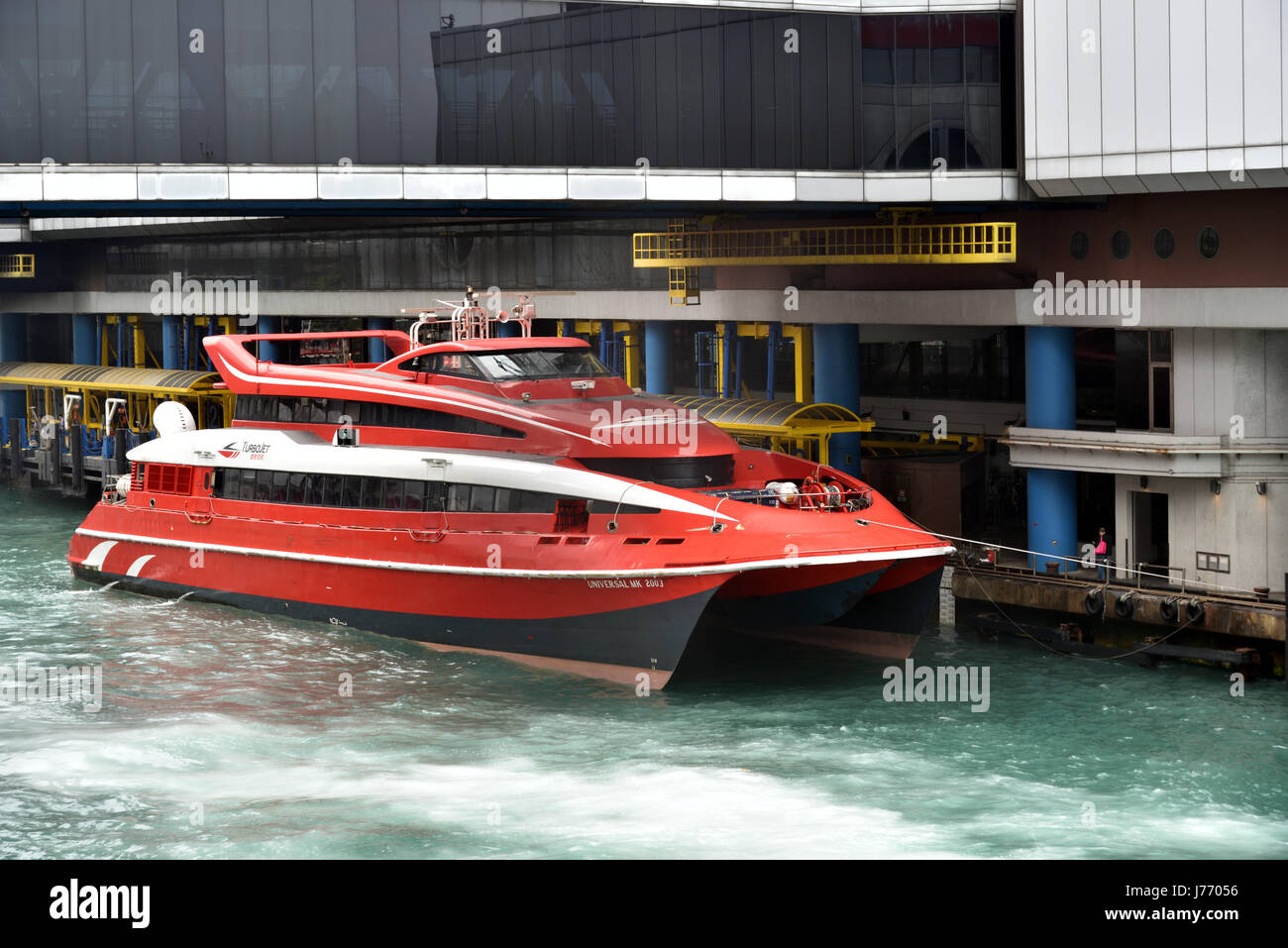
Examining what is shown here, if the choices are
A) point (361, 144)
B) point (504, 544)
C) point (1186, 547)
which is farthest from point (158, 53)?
point (1186, 547)

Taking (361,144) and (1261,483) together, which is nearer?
(1261,483)

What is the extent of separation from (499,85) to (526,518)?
33.9ft

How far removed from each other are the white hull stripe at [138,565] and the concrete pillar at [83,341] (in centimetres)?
3032

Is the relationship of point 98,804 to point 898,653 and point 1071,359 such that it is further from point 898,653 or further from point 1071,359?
point 1071,359

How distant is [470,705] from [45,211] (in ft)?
52.9

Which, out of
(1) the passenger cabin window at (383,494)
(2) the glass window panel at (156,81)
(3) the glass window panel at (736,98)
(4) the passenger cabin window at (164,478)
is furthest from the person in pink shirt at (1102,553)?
(2) the glass window panel at (156,81)

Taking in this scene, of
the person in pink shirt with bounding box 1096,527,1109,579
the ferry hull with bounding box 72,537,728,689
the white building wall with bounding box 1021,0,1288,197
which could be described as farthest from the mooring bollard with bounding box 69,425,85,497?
the person in pink shirt with bounding box 1096,527,1109,579

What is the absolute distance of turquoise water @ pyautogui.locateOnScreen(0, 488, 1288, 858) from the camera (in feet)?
70.1

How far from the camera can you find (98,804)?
2300 centimetres

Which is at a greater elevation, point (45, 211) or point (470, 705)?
point (45, 211)

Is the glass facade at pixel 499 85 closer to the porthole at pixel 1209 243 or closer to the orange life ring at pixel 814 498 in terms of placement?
the porthole at pixel 1209 243

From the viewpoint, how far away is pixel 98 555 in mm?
39375

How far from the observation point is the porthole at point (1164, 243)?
105ft

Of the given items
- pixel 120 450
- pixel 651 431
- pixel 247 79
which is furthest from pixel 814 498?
pixel 120 450
